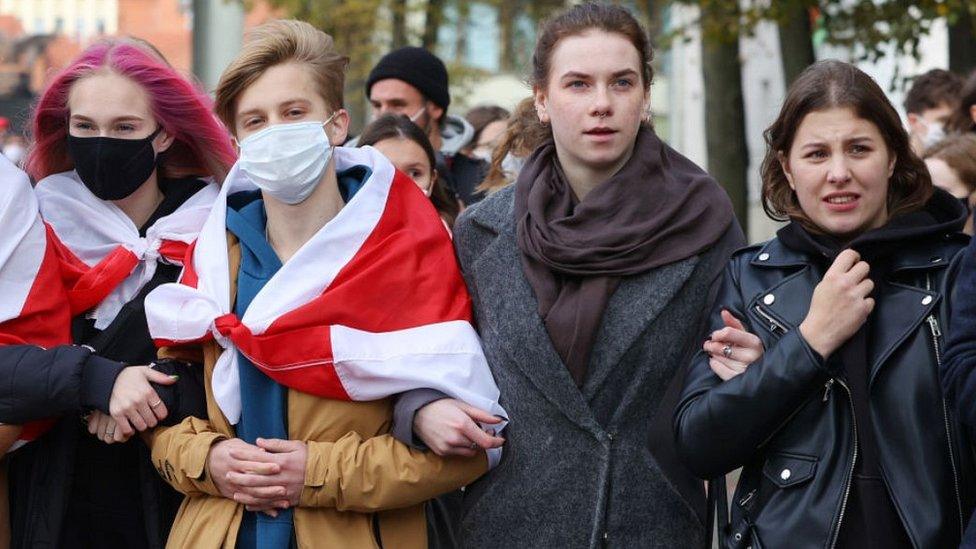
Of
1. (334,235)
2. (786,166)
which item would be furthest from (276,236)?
(786,166)

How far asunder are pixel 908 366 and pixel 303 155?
1.69 meters

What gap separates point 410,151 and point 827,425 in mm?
2969

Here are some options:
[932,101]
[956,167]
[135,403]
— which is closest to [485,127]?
[932,101]

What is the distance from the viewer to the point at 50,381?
415 centimetres

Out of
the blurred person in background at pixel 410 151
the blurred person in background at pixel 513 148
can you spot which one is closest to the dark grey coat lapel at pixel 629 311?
the blurred person in background at pixel 513 148

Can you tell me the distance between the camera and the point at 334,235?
4148 millimetres

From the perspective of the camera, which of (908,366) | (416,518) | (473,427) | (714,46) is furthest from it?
(714,46)

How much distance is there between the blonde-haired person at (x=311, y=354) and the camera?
402 centimetres

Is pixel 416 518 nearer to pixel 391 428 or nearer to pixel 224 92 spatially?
pixel 391 428

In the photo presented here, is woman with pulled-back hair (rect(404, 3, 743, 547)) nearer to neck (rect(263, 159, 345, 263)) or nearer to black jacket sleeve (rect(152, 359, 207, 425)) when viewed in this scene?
neck (rect(263, 159, 345, 263))

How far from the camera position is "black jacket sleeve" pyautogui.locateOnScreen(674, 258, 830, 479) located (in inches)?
142

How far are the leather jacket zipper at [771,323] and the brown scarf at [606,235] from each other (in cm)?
35

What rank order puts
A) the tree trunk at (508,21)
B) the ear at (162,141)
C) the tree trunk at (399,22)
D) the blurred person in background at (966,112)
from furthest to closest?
the tree trunk at (508,21), the tree trunk at (399,22), the blurred person in background at (966,112), the ear at (162,141)

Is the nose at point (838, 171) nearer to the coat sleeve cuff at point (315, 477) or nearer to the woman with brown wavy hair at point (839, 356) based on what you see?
the woman with brown wavy hair at point (839, 356)
